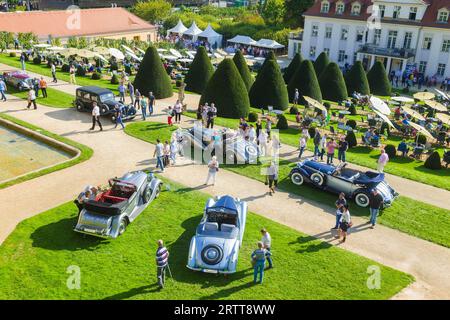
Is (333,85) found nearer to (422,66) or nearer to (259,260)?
(422,66)

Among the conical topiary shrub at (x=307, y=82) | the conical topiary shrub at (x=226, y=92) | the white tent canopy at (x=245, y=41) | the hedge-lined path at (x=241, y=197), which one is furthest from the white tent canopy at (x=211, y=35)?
the hedge-lined path at (x=241, y=197)

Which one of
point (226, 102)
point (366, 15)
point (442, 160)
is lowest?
point (442, 160)

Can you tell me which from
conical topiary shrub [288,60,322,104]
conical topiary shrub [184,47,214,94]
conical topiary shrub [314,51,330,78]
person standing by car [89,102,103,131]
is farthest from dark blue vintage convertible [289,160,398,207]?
conical topiary shrub [314,51,330,78]

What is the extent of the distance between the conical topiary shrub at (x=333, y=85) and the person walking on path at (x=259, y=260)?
85.5 ft

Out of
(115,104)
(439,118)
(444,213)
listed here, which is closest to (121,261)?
(444,213)

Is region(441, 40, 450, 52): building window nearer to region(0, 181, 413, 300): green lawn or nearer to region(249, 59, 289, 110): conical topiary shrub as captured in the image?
region(249, 59, 289, 110): conical topiary shrub

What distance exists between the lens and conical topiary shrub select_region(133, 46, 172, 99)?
104 feet

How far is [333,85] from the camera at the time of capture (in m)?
36.0

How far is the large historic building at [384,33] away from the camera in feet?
154

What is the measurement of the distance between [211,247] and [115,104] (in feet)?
51.8

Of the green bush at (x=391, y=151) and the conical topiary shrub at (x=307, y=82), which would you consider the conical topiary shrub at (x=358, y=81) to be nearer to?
the conical topiary shrub at (x=307, y=82)

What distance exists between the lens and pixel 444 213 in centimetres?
1719

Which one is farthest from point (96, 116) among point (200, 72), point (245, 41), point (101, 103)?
point (245, 41)
